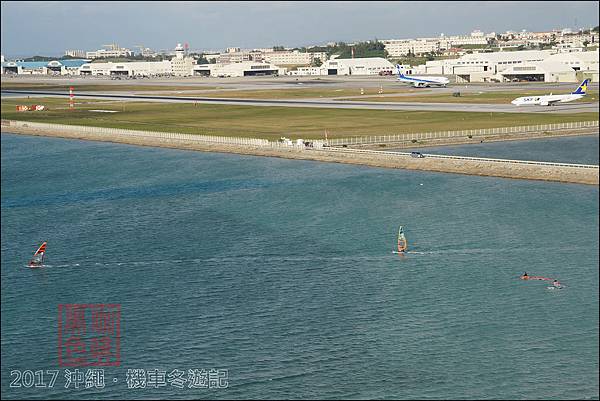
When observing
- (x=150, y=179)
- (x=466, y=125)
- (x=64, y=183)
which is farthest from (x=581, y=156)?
(x=64, y=183)

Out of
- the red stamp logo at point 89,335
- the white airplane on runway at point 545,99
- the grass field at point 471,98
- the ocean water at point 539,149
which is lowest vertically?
the ocean water at point 539,149

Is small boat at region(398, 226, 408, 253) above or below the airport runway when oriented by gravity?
below

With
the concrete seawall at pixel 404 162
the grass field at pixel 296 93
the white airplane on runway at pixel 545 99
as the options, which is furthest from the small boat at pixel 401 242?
the grass field at pixel 296 93

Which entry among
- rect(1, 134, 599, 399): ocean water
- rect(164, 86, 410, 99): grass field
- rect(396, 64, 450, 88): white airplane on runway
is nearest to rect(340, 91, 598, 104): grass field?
rect(164, 86, 410, 99): grass field

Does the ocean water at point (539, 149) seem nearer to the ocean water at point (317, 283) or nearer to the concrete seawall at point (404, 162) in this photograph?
the concrete seawall at point (404, 162)

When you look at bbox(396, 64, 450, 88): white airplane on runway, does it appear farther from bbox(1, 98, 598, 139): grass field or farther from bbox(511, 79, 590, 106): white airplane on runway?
bbox(1, 98, 598, 139): grass field

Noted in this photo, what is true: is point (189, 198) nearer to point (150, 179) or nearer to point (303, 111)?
point (150, 179)
